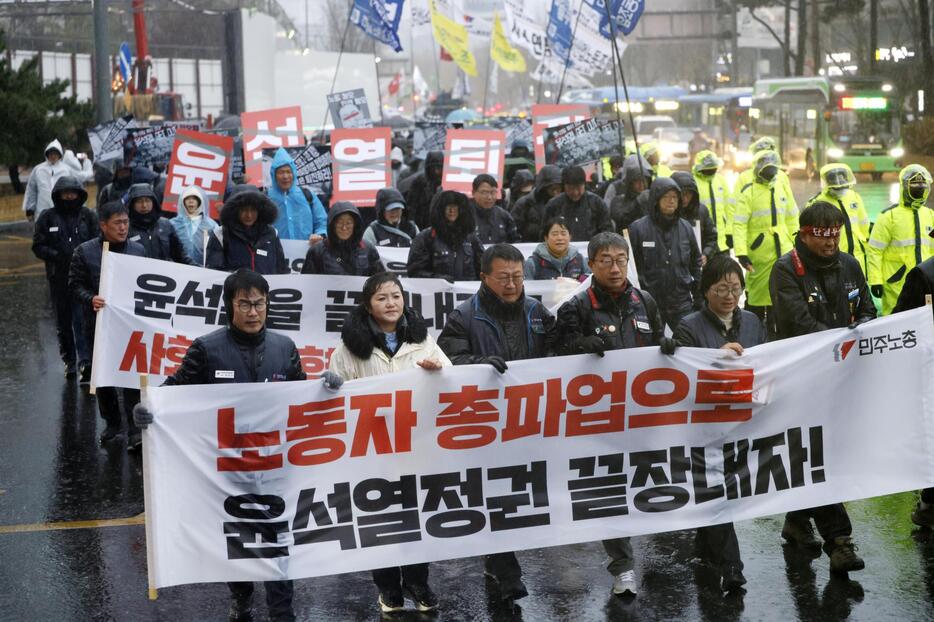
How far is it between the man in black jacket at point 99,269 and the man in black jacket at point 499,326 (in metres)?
3.84

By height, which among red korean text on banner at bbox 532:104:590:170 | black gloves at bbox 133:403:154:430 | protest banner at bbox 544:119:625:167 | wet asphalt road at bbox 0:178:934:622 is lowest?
wet asphalt road at bbox 0:178:934:622

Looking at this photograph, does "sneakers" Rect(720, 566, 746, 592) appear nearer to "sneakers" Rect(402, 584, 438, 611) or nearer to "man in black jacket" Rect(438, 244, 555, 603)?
"man in black jacket" Rect(438, 244, 555, 603)

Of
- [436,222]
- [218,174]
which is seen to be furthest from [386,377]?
[218,174]

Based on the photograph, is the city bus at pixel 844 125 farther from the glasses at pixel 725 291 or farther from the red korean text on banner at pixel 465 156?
the glasses at pixel 725 291

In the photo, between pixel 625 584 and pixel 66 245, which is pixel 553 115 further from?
pixel 625 584

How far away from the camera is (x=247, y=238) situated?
9227 millimetres

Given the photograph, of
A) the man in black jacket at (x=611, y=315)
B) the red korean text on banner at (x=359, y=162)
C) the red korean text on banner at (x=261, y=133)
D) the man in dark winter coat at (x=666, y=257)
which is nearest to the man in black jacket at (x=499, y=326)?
the man in black jacket at (x=611, y=315)

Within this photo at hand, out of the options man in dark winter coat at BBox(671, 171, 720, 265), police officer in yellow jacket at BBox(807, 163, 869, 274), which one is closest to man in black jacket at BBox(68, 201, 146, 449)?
man in dark winter coat at BBox(671, 171, 720, 265)

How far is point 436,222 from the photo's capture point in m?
9.41

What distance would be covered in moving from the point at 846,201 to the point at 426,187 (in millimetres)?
5398

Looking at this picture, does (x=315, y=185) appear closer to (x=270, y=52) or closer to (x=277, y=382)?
(x=277, y=382)

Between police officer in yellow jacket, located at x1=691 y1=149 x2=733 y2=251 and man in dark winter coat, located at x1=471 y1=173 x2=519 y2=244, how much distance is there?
2.46 meters

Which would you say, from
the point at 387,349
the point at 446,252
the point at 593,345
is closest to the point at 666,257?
the point at 446,252

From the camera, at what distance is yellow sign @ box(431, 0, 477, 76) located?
32094 mm
